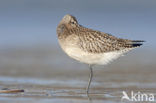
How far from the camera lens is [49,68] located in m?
13.4

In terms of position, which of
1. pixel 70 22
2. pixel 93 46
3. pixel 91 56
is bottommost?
pixel 91 56

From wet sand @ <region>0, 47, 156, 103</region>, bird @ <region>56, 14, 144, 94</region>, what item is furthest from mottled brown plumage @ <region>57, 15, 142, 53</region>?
wet sand @ <region>0, 47, 156, 103</region>

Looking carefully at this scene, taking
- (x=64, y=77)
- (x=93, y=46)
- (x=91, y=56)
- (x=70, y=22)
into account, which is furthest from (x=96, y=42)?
(x=64, y=77)

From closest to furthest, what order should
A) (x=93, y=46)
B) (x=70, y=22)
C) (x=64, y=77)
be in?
(x=93, y=46) → (x=70, y=22) → (x=64, y=77)

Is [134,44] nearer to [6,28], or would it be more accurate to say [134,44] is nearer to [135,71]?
[135,71]

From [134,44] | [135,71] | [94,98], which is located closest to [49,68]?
[135,71]

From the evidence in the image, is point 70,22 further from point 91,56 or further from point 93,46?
point 91,56

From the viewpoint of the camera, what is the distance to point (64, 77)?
39.9ft

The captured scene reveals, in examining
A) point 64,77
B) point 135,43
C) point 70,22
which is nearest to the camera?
point 135,43

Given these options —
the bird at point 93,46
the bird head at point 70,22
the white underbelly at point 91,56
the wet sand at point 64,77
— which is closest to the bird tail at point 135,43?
the bird at point 93,46

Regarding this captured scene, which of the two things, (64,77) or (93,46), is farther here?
(64,77)

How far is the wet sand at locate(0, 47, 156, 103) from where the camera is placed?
31.2 ft

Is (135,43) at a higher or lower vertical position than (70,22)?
lower

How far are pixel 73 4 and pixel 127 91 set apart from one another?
53.4 feet
